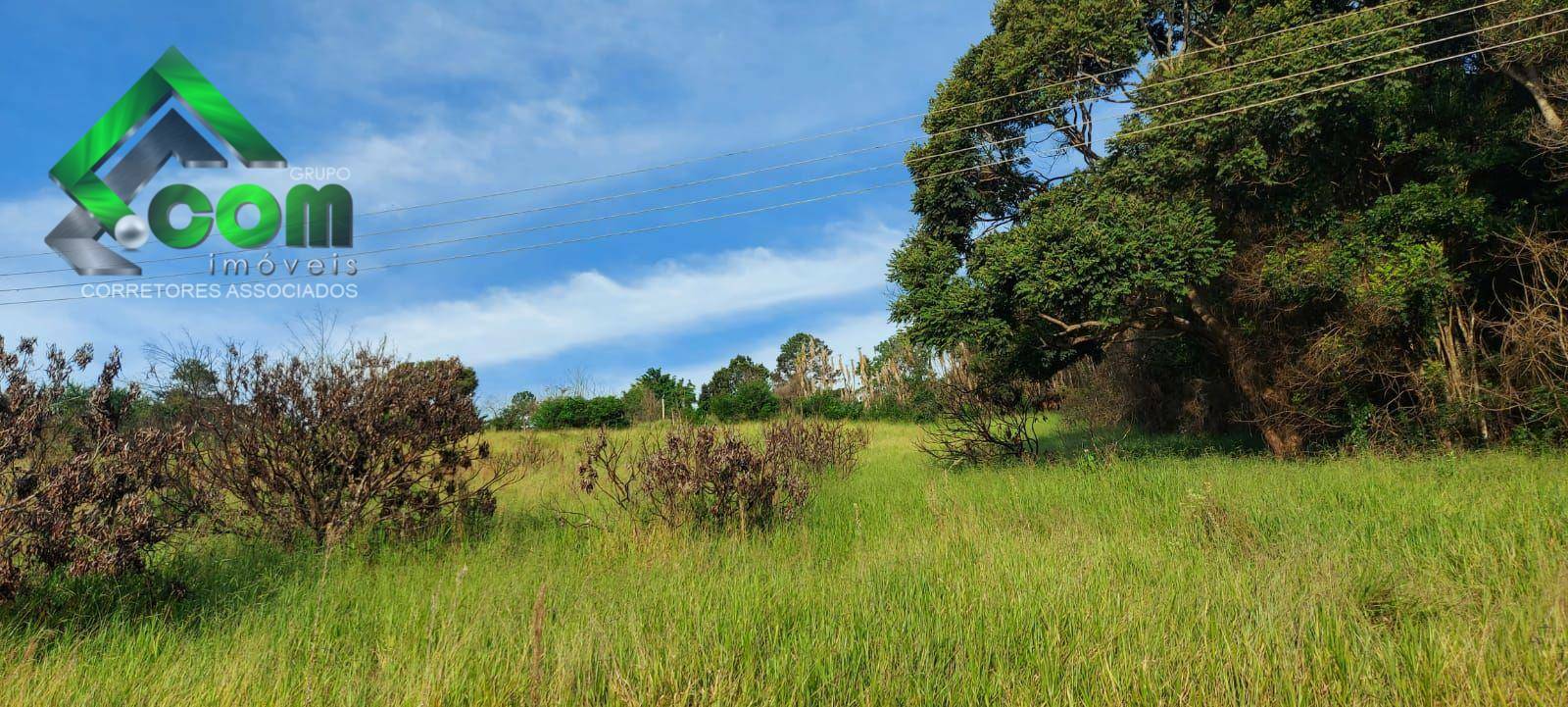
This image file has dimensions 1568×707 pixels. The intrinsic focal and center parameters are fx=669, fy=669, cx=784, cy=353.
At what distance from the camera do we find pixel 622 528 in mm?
6340

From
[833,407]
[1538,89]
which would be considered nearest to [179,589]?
[1538,89]

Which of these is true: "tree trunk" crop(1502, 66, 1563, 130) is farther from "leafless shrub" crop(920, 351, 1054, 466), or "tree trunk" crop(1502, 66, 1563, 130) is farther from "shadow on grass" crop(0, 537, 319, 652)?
"shadow on grass" crop(0, 537, 319, 652)

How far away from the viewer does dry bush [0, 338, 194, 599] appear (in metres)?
3.83

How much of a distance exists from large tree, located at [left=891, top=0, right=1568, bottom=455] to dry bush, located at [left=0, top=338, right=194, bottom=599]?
11.6 meters

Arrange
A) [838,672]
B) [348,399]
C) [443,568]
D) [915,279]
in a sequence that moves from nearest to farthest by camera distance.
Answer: [838,672] < [443,568] < [348,399] < [915,279]

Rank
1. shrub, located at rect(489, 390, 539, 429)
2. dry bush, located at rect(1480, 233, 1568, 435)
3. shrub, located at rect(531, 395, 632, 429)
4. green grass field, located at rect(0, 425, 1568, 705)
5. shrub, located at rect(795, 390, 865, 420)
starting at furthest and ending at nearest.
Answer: shrub, located at rect(795, 390, 865, 420), shrub, located at rect(531, 395, 632, 429), shrub, located at rect(489, 390, 539, 429), dry bush, located at rect(1480, 233, 1568, 435), green grass field, located at rect(0, 425, 1568, 705)

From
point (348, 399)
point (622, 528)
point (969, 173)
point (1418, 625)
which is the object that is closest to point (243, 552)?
point (348, 399)

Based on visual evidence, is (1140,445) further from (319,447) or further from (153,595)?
(153,595)

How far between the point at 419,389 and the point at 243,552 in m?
1.84

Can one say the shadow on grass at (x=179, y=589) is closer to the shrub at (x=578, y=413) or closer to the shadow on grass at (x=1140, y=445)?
the shadow on grass at (x=1140, y=445)

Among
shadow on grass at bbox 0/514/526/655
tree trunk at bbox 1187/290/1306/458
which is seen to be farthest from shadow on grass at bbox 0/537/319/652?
tree trunk at bbox 1187/290/1306/458

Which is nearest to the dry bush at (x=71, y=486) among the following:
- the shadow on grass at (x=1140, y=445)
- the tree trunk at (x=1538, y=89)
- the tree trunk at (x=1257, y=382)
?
the shadow on grass at (x=1140, y=445)

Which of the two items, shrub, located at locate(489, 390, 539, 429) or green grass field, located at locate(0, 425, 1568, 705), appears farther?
shrub, located at locate(489, 390, 539, 429)

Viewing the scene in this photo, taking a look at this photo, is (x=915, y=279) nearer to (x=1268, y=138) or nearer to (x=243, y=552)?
(x=1268, y=138)
